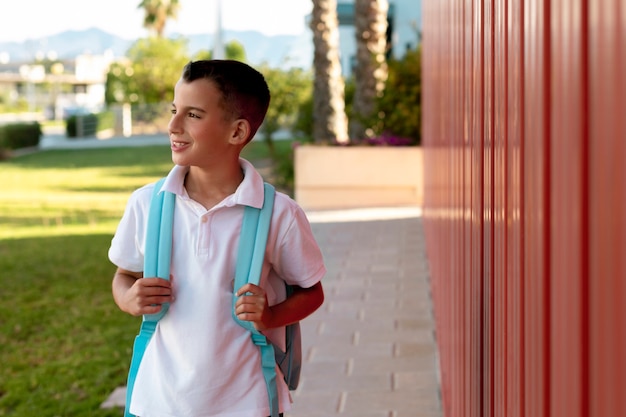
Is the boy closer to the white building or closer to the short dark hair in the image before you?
the short dark hair

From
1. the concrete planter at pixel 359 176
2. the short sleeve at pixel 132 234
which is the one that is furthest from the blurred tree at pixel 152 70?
Answer: the short sleeve at pixel 132 234

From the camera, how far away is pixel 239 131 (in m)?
2.75

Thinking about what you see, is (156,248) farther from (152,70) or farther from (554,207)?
(152,70)

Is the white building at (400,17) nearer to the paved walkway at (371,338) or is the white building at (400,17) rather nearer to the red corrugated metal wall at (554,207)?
the paved walkway at (371,338)

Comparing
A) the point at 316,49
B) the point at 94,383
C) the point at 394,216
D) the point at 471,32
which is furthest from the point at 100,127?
the point at 471,32

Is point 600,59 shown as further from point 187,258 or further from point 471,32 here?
point 471,32

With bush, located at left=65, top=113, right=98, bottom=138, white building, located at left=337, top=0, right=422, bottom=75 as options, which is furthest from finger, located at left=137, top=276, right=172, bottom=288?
bush, located at left=65, top=113, right=98, bottom=138

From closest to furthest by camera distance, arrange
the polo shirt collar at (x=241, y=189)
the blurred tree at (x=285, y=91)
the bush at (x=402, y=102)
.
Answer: the polo shirt collar at (x=241, y=189) → the bush at (x=402, y=102) → the blurred tree at (x=285, y=91)

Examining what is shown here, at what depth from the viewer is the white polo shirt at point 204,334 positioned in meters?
2.63

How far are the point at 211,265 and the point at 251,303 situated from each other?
0.58 ft

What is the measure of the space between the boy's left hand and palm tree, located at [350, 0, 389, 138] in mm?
14913

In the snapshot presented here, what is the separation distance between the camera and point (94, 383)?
6.25m

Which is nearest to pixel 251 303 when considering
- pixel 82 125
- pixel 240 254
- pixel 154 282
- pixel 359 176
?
pixel 240 254

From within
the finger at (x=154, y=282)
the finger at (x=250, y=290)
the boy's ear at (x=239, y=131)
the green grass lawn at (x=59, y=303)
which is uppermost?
the boy's ear at (x=239, y=131)
